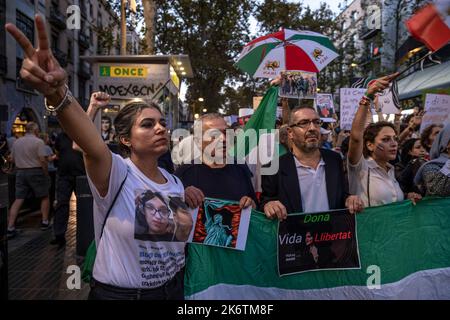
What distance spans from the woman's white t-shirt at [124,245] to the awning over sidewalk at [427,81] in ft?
51.5

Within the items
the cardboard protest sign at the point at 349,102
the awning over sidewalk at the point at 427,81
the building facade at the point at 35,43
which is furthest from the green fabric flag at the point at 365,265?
the awning over sidewalk at the point at 427,81

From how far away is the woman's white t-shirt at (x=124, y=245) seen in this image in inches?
78.2

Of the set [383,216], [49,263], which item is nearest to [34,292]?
[49,263]

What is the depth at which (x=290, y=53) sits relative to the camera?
5.40m

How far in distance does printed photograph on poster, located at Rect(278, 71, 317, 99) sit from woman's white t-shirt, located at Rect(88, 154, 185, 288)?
3802 mm

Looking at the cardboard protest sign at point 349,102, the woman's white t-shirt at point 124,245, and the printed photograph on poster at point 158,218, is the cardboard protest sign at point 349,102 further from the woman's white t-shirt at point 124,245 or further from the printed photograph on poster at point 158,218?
the woman's white t-shirt at point 124,245

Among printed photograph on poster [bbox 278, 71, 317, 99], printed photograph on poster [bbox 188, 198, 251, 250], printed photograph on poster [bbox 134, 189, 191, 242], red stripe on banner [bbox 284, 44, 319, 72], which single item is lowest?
printed photograph on poster [bbox 188, 198, 251, 250]

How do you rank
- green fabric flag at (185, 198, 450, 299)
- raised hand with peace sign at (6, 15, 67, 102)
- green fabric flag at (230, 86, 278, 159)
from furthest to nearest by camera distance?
green fabric flag at (230, 86, 278, 159), green fabric flag at (185, 198, 450, 299), raised hand with peace sign at (6, 15, 67, 102)

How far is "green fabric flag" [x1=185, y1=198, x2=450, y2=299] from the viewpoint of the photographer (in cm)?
290

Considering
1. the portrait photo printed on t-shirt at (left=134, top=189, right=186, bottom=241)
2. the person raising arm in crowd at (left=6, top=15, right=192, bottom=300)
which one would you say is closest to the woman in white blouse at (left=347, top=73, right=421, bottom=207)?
the person raising arm in crowd at (left=6, top=15, right=192, bottom=300)

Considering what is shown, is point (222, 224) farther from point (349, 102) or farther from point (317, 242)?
point (349, 102)

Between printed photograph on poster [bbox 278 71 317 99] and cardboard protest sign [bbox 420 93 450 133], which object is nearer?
printed photograph on poster [bbox 278 71 317 99]

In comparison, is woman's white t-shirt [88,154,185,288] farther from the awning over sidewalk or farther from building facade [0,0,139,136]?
the awning over sidewalk

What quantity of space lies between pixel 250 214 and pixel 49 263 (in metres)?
3.61
